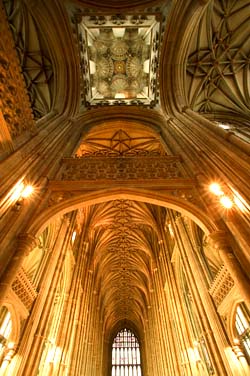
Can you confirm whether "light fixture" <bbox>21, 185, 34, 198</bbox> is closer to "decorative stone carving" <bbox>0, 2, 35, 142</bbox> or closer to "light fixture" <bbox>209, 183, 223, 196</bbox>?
"decorative stone carving" <bbox>0, 2, 35, 142</bbox>

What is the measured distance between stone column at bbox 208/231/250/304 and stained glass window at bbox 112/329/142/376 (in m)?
30.4

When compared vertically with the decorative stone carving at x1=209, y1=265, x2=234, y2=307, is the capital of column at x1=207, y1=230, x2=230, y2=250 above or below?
below

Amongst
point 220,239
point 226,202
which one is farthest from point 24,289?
point 226,202

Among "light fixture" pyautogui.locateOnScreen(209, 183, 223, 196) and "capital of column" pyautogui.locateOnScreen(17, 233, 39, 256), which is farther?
"light fixture" pyautogui.locateOnScreen(209, 183, 223, 196)

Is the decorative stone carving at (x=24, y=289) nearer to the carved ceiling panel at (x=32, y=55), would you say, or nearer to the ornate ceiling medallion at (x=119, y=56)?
the carved ceiling panel at (x=32, y=55)

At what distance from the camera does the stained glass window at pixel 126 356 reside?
95.6 ft

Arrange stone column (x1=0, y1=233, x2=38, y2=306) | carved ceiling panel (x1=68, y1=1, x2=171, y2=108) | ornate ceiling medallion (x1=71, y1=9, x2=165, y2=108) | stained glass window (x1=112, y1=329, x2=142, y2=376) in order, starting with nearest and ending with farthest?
1. stone column (x1=0, y1=233, x2=38, y2=306)
2. carved ceiling panel (x1=68, y1=1, x2=171, y2=108)
3. ornate ceiling medallion (x1=71, y1=9, x2=165, y2=108)
4. stained glass window (x1=112, y1=329, x2=142, y2=376)

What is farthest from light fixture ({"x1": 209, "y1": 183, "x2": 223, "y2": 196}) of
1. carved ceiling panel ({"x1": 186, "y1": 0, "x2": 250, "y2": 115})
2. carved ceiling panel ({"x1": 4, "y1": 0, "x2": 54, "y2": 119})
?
carved ceiling panel ({"x1": 4, "y1": 0, "x2": 54, "y2": 119})

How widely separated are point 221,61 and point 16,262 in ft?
47.5

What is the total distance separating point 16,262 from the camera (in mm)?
5473

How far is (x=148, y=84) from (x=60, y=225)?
28.9ft

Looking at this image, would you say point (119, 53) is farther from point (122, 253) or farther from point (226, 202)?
point (122, 253)

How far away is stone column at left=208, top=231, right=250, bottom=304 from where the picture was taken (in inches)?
200

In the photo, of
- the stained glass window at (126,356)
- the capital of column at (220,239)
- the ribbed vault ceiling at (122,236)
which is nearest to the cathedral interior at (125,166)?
the capital of column at (220,239)
